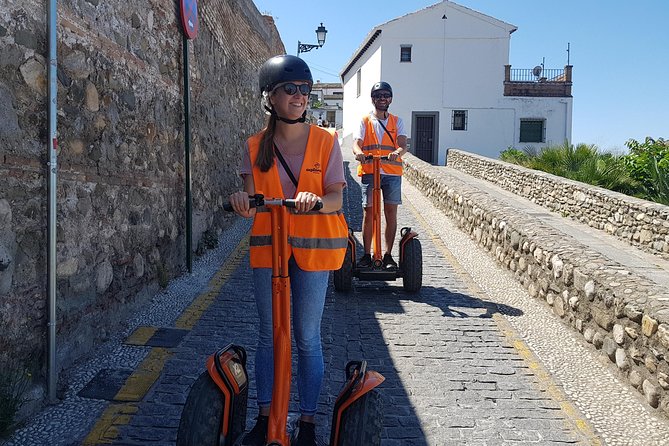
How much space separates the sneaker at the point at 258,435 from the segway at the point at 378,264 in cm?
328

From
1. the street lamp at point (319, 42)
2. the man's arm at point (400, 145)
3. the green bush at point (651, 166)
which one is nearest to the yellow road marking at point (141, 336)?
the man's arm at point (400, 145)

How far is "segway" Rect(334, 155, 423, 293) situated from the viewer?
594 centimetres

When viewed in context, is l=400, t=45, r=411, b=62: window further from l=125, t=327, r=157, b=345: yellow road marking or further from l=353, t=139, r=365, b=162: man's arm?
l=125, t=327, r=157, b=345: yellow road marking

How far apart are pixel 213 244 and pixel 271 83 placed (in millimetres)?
5310

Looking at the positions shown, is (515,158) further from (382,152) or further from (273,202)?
(273,202)

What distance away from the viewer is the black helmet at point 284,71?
107 inches

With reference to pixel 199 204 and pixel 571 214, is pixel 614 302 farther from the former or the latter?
pixel 571 214

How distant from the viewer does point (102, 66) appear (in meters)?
4.42

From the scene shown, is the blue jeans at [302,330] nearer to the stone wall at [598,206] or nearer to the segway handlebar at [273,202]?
the segway handlebar at [273,202]

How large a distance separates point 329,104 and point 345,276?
5101 centimetres

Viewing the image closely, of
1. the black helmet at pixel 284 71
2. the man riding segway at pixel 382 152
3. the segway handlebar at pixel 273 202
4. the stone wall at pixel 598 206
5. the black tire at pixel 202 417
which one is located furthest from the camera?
the stone wall at pixel 598 206

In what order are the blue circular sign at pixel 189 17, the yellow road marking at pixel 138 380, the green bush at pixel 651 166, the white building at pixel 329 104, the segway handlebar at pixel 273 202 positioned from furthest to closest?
the white building at pixel 329 104 < the green bush at pixel 651 166 < the blue circular sign at pixel 189 17 < the yellow road marking at pixel 138 380 < the segway handlebar at pixel 273 202

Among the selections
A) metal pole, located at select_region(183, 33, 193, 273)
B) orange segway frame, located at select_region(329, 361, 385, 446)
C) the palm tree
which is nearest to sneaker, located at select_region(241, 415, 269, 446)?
orange segway frame, located at select_region(329, 361, 385, 446)

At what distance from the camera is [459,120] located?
90.2 feet
